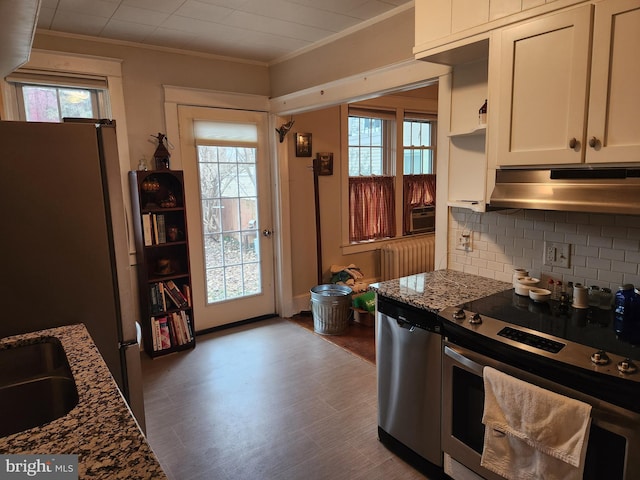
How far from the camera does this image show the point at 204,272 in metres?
3.93

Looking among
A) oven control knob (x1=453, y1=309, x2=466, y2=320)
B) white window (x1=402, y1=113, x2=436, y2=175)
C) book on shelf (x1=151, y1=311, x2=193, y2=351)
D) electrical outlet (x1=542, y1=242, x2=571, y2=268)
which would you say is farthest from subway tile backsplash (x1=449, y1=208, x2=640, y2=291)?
white window (x1=402, y1=113, x2=436, y2=175)

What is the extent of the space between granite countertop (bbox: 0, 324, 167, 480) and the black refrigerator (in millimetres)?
531

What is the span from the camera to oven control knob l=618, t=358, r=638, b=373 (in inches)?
50.6

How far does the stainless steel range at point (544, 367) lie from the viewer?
1312 millimetres

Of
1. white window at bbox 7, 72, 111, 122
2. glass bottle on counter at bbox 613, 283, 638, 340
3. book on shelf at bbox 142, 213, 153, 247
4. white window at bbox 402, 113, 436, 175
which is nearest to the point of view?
glass bottle on counter at bbox 613, 283, 638, 340

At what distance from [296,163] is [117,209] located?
109 inches

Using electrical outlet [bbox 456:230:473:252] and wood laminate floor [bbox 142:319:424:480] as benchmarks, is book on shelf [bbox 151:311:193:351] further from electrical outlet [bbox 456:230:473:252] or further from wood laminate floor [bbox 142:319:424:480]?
electrical outlet [bbox 456:230:473:252]

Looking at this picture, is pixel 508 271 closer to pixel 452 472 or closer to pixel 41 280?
pixel 452 472

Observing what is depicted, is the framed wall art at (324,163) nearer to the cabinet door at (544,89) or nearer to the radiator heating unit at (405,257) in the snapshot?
the radiator heating unit at (405,257)

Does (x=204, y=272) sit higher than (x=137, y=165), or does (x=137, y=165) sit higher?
(x=137, y=165)

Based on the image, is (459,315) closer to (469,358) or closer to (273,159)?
(469,358)

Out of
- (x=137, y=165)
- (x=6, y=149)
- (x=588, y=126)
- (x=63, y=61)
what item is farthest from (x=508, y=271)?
(x=63, y=61)

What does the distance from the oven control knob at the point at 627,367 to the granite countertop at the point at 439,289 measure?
713 millimetres

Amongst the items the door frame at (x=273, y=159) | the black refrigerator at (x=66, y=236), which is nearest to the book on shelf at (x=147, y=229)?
the door frame at (x=273, y=159)
